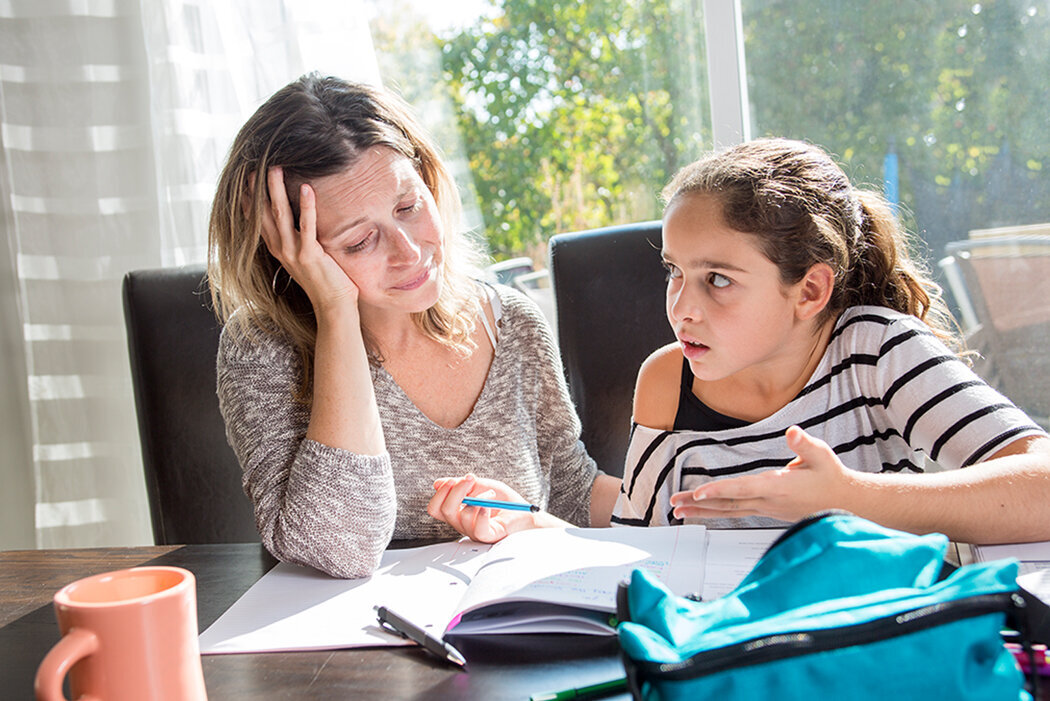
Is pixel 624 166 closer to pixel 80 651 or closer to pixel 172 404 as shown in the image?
pixel 172 404

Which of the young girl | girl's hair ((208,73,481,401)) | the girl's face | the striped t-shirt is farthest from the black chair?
girl's hair ((208,73,481,401))

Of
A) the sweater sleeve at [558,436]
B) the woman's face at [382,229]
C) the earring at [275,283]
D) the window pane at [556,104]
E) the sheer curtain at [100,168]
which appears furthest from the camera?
the window pane at [556,104]

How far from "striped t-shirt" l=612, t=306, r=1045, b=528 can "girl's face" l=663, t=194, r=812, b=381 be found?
9 cm

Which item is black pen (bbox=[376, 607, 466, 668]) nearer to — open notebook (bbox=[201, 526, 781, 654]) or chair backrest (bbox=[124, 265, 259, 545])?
open notebook (bbox=[201, 526, 781, 654])

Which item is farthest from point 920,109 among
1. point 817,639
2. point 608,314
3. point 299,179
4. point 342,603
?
point 817,639

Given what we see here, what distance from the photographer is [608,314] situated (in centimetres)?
157

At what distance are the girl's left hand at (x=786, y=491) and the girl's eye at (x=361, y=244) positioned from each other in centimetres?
61

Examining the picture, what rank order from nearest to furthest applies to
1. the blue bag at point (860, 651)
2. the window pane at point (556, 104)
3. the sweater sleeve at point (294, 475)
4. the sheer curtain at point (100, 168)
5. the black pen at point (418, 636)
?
the blue bag at point (860, 651) < the black pen at point (418, 636) < the sweater sleeve at point (294, 475) < the sheer curtain at point (100, 168) < the window pane at point (556, 104)

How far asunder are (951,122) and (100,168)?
203 cm

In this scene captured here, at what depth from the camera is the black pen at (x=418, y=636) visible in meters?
0.76

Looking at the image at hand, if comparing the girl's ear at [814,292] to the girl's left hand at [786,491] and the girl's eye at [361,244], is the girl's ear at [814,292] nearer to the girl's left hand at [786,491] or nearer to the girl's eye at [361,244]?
the girl's left hand at [786,491]

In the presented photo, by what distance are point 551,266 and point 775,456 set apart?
57 cm

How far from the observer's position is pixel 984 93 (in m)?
2.18

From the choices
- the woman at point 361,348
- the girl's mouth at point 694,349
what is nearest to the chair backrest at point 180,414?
the woman at point 361,348
